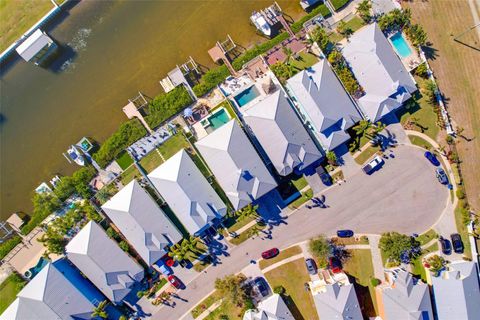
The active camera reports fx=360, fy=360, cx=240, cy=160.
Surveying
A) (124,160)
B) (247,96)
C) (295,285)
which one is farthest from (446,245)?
(124,160)

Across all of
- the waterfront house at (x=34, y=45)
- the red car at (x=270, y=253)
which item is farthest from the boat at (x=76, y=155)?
the red car at (x=270, y=253)

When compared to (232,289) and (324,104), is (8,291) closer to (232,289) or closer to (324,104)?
(232,289)

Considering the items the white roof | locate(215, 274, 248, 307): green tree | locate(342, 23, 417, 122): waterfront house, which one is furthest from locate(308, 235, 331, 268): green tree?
the white roof

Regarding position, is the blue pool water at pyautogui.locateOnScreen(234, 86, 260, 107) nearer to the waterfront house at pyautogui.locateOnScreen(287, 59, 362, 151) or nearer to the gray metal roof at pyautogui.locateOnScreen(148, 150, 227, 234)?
the waterfront house at pyautogui.locateOnScreen(287, 59, 362, 151)

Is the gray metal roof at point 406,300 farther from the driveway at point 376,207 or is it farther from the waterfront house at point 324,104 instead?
the waterfront house at point 324,104

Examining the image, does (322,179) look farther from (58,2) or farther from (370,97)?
(58,2)

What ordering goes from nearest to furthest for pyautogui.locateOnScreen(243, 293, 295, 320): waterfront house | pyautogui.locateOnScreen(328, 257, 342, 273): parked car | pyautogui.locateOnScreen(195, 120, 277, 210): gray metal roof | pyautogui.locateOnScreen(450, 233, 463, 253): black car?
pyautogui.locateOnScreen(195, 120, 277, 210): gray metal roof
pyautogui.locateOnScreen(243, 293, 295, 320): waterfront house
pyautogui.locateOnScreen(328, 257, 342, 273): parked car
pyautogui.locateOnScreen(450, 233, 463, 253): black car

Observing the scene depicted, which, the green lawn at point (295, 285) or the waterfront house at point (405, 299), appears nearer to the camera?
the waterfront house at point (405, 299)
